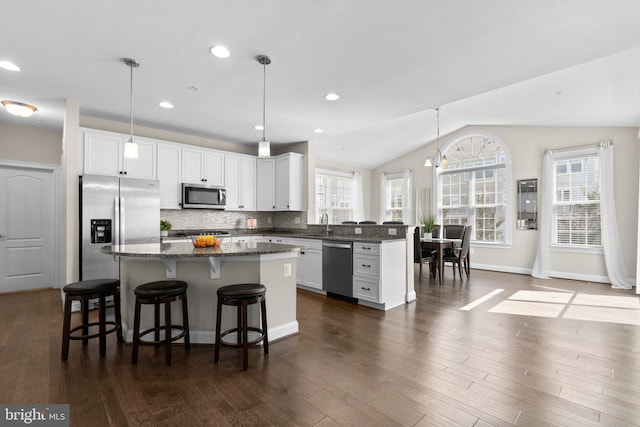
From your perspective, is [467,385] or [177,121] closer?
[467,385]

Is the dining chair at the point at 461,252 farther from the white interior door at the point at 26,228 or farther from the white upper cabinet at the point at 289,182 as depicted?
the white interior door at the point at 26,228

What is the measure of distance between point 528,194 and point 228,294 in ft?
20.7

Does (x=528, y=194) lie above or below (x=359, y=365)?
above

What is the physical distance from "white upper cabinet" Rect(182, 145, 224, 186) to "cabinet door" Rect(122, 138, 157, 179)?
45cm

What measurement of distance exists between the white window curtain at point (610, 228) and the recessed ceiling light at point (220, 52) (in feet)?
20.4

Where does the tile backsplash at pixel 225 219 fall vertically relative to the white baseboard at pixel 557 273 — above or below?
above

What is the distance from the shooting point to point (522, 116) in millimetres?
5602

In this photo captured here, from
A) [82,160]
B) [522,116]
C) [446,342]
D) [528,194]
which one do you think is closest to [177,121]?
[82,160]

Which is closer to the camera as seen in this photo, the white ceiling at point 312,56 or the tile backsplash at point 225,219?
the white ceiling at point 312,56

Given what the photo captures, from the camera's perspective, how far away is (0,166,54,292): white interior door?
14.7 feet

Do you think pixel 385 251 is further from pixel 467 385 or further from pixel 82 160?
pixel 82 160

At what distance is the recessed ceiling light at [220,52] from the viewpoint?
2516mm

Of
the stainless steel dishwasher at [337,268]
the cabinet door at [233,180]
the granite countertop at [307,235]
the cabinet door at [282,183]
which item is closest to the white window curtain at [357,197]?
the granite countertop at [307,235]

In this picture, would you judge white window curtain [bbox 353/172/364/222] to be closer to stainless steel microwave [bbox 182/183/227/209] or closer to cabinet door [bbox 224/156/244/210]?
cabinet door [bbox 224/156/244/210]
